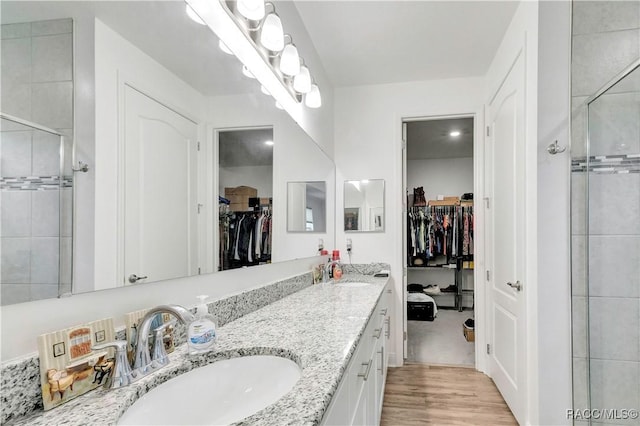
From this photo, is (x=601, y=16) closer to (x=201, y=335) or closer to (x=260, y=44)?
(x=260, y=44)

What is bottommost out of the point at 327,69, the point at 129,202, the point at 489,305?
the point at 489,305

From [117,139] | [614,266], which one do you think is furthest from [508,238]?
[117,139]

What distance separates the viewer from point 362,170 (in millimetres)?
3217

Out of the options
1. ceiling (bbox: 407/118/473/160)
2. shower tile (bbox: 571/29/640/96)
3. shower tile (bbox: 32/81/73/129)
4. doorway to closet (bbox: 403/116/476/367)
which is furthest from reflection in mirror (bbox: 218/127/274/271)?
doorway to closet (bbox: 403/116/476/367)

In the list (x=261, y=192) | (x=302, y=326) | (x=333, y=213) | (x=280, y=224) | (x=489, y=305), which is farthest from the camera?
(x=333, y=213)

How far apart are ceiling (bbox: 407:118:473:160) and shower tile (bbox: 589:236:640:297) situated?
7.32 feet

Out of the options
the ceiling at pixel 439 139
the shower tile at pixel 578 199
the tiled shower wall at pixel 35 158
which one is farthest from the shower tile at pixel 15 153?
the ceiling at pixel 439 139

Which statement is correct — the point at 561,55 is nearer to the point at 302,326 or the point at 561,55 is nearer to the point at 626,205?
the point at 626,205

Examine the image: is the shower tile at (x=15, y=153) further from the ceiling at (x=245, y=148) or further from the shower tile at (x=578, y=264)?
the shower tile at (x=578, y=264)

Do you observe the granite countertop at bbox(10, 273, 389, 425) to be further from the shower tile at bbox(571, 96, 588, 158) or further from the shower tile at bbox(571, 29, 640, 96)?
the shower tile at bbox(571, 29, 640, 96)

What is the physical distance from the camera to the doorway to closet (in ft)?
14.2

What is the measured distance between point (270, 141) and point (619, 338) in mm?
2135

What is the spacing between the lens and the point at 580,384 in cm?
178

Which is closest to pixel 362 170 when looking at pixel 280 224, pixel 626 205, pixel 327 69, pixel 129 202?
pixel 327 69
